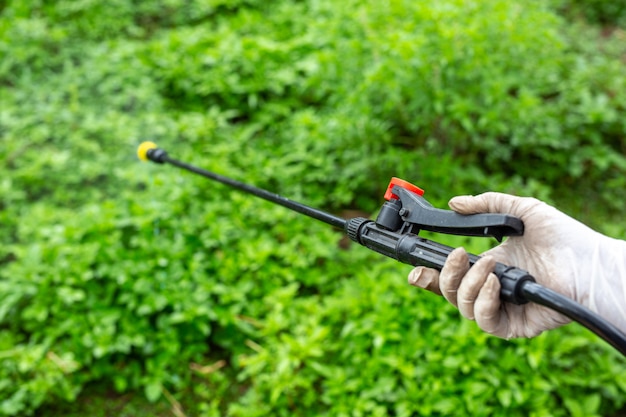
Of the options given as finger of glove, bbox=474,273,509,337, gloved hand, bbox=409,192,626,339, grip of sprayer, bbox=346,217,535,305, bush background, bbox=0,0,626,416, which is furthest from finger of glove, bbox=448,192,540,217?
bush background, bbox=0,0,626,416

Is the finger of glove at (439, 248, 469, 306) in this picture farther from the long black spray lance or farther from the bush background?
the bush background

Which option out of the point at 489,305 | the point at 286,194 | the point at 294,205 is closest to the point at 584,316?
the point at 489,305

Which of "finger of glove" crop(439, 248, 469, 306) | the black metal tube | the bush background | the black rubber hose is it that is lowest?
the bush background

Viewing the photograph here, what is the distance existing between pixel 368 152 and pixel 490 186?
36.3 inches

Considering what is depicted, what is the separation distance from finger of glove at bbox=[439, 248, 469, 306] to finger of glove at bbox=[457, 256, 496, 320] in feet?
0.06

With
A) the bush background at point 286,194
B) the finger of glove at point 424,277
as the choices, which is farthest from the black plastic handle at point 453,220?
the bush background at point 286,194

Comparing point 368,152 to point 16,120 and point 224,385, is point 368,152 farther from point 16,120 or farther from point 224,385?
point 16,120

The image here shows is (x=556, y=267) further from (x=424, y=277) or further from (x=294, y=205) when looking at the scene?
(x=294, y=205)

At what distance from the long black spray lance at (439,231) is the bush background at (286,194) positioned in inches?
53.1

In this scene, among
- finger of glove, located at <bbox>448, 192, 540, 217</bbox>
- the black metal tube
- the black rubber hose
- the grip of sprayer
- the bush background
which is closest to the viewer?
the black rubber hose

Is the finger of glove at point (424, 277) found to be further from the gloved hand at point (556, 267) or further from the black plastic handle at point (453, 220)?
the black plastic handle at point (453, 220)

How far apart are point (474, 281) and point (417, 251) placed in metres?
0.17

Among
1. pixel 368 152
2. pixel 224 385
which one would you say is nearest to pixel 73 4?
pixel 368 152

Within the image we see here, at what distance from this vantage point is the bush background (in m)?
2.68
